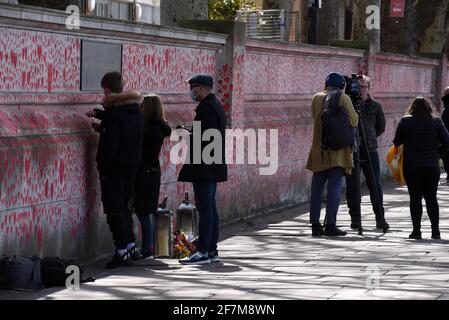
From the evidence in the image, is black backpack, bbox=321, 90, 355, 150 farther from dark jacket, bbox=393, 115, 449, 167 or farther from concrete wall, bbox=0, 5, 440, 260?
concrete wall, bbox=0, 5, 440, 260

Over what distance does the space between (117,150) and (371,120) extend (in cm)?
498

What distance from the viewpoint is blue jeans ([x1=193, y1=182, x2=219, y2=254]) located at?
1259cm

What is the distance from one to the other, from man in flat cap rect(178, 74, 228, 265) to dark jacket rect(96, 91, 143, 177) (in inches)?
21.7

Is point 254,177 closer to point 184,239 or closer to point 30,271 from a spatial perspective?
point 184,239

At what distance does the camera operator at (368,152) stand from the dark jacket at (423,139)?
3.56 ft

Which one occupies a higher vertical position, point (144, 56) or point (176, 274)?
point (144, 56)

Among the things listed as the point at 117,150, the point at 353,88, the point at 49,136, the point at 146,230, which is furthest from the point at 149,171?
the point at 353,88

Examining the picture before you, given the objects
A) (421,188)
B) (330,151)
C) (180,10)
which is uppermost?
(180,10)

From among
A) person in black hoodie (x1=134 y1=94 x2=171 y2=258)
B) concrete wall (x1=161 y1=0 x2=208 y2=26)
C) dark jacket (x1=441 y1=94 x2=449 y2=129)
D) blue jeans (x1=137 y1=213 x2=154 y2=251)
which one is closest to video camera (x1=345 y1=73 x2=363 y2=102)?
concrete wall (x1=161 y1=0 x2=208 y2=26)

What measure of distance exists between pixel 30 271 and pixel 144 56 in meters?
4.16

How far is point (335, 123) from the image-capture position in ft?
48.6

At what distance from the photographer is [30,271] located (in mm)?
10688

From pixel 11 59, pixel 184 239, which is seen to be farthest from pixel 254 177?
pixel 11 59

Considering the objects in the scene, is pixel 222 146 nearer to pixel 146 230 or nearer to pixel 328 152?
pixel 146 230
